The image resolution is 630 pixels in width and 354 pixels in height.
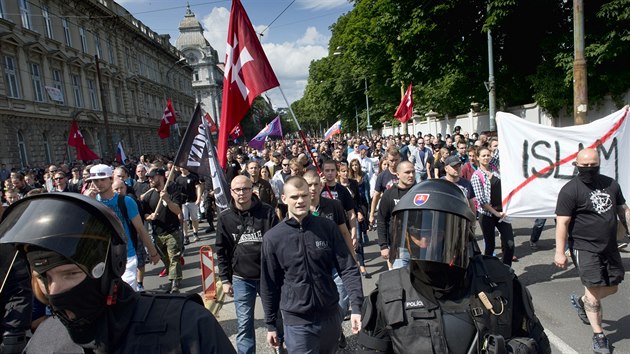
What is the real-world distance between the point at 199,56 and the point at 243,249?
8604 cm

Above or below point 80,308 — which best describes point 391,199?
below

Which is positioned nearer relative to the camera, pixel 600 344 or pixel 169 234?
pixel 600 344

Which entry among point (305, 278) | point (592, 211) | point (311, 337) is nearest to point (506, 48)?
point (592, 211)

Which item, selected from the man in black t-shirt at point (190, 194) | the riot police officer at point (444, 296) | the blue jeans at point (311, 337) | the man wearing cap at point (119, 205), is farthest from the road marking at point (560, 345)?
the man in black t-shirt at point (190, 194)

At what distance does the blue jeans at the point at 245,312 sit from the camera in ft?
12.5

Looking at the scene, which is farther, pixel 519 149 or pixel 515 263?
pixel 515 263

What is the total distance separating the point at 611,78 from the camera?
15969 millimetres

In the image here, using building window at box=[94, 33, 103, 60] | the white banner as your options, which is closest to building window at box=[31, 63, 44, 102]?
building window at box=[94, 33, 103, 60]

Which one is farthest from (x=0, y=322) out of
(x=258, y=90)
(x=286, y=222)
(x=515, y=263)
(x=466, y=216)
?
(x=515, y=263)

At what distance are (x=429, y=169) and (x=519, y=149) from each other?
6.45 meters

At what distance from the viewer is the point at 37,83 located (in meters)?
24.2

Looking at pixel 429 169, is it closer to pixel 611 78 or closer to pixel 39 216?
pixel 611 78

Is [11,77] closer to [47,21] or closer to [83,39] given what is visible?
[47,21]

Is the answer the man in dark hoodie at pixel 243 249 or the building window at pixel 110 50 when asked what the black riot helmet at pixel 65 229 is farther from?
the building window at pixel 110 50
